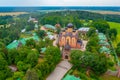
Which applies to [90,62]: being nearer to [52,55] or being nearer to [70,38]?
[52,55]

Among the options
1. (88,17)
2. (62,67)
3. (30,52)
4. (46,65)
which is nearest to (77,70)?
(62,67)

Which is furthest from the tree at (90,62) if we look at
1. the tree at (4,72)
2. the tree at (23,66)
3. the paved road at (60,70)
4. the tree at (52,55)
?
the tree at (4,72)

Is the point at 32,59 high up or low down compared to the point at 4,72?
up

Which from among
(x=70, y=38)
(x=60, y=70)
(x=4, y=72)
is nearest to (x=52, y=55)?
(x=60, y=70)

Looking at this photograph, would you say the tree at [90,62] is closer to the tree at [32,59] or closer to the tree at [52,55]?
the tree at [52,55]

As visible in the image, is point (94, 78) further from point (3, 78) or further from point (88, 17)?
point (88, 17)

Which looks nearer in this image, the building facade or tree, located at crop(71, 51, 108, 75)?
tree, located at crop(71, 51, 108, 75)

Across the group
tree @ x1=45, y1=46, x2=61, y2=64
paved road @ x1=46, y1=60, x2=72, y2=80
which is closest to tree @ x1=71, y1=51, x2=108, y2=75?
paved road @ x1=46, y1=60, x2=72, y2=80

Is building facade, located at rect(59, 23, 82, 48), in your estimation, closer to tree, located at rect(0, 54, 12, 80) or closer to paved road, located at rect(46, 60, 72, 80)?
paved road, located at rect(46, 60, 72, 80)

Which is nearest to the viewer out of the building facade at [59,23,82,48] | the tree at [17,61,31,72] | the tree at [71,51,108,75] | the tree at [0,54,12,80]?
the tree at [0,54,12,80]
